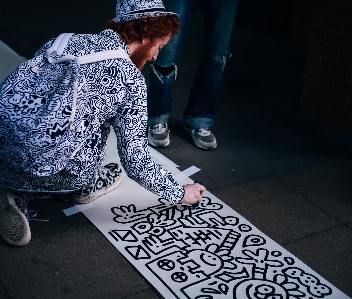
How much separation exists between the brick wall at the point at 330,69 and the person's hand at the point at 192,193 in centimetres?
154

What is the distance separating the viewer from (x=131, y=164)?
2.86 m

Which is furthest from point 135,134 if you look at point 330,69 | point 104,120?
point 330,69

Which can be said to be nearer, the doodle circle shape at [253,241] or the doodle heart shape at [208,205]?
the doodle circle shape at [253,241]

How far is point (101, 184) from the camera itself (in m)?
3.36

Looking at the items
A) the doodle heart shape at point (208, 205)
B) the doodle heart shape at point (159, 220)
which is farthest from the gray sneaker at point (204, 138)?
the doodle heart shape at point (159, 220)

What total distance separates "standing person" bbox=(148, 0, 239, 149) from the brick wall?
0.73m

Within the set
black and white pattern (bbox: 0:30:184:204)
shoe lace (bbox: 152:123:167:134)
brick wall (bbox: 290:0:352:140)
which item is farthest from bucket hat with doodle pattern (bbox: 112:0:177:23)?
brick wall (bbox: 290:0:352:140)

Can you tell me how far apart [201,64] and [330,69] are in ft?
3.07

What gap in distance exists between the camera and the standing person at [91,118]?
273cm

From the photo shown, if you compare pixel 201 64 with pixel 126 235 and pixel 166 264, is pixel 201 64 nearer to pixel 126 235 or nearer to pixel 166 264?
pixel 126 235

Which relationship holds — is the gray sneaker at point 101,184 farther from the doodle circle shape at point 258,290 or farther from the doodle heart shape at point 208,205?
the doodle circle shape at point 258,290

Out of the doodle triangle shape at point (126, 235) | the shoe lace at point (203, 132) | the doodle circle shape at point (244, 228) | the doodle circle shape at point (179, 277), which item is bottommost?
the doodle triangle shape at point (126, 235)

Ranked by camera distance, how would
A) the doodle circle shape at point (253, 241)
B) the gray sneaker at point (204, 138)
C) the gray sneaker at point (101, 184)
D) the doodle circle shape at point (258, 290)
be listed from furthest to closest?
the gray sneaker at point (204, 138) → the gray sneaker at point (101, 184) → the doodle circle shape at point (253, 241) → the doodle circle shape at point (258, 290)

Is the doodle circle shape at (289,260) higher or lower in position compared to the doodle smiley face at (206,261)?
higher
